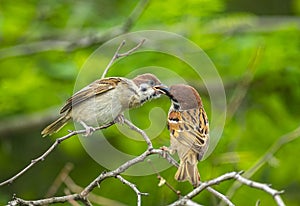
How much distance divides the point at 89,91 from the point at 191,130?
0.55 metres

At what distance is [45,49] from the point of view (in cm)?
763

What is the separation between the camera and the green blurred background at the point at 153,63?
7145mm

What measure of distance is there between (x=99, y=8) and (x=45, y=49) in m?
1.80

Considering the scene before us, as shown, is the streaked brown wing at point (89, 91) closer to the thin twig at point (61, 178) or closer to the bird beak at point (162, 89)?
the bird beak at point (162, 89)

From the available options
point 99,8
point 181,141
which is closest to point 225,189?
point 181,141

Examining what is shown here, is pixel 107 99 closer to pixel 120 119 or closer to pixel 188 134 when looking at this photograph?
pixel 120 119

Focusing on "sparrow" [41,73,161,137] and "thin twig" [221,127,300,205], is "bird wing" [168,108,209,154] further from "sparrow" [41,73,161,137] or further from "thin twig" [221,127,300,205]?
"thin twig" [221,127,300,205]

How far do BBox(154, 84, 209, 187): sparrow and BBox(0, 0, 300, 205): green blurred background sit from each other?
275 centimetres

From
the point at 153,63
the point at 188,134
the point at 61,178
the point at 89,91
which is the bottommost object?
the point at 188,134

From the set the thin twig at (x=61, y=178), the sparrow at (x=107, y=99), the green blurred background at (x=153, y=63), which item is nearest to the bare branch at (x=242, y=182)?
the sparrow at (x=107, y=99)

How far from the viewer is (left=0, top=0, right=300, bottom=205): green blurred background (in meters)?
7.14

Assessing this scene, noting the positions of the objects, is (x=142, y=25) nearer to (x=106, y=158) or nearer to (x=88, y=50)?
(x=88, y=50)

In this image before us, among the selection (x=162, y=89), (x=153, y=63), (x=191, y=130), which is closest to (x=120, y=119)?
(x=162, y=89)

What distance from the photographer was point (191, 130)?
389 cm
